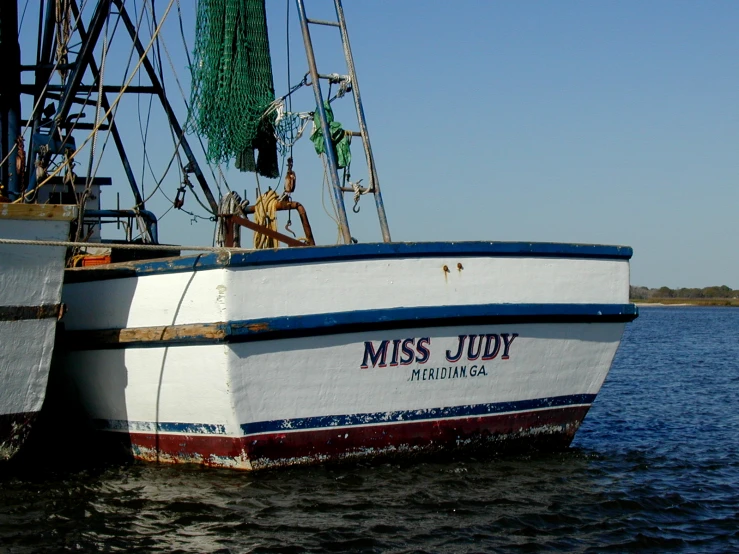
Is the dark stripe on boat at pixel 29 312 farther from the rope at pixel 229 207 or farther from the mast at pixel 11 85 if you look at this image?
the mast at pixel 11 85

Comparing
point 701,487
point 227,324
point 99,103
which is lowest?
point 701,487

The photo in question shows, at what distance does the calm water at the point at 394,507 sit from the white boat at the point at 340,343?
31 centimetres

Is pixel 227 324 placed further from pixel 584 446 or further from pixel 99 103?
pixel 584 446

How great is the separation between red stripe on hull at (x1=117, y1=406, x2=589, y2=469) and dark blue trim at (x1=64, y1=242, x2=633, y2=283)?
141 centimetres

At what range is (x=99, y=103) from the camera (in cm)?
902

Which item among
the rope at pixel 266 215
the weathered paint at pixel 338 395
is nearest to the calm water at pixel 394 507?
the weathered paint at pixel 338 395

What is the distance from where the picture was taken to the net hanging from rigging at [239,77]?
361 inches

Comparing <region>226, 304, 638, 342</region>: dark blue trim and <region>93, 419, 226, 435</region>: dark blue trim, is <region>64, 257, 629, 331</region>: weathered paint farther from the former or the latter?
<region>93, 419, 226, 435</region>: dark blue trim

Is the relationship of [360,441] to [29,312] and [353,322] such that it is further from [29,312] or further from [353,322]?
[29,312]

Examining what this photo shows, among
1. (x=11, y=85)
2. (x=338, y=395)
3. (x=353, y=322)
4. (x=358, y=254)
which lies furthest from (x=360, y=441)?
(x=11, y=85)

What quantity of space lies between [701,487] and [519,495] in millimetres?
1853

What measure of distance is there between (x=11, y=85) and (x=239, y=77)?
10.1 feet

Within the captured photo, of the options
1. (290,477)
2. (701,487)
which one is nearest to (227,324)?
(290,477)

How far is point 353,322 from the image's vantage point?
6.92m
